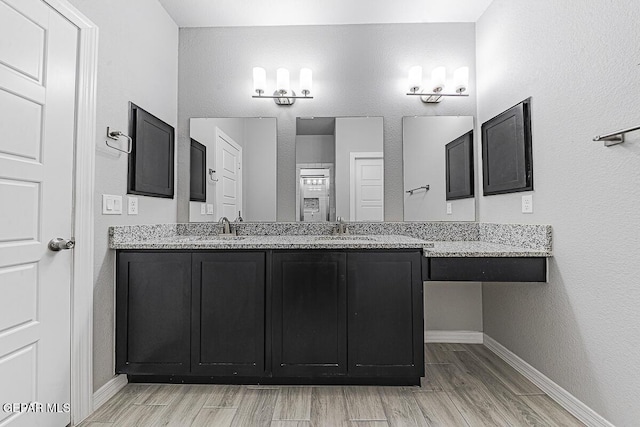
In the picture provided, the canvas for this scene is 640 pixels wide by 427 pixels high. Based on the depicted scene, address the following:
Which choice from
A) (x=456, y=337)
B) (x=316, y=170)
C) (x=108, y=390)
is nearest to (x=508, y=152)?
(x=316, y=170)

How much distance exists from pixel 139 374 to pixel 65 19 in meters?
1.96

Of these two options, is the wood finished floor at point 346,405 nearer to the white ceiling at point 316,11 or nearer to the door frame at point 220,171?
the door frame at point 220,171

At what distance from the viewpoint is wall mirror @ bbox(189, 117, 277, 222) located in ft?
9.41

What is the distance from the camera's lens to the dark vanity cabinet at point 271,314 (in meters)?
2.06

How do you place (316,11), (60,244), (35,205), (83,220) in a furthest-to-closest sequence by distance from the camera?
1. (316,11)
2. (83,220)
3. (60,244)
4. (35,205)

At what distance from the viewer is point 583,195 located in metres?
1.73

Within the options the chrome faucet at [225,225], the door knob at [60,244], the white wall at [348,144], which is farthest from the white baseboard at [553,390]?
the door knob at [60,244]

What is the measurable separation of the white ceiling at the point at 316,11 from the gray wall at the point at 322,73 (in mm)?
66

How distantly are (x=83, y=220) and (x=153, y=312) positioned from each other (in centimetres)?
67

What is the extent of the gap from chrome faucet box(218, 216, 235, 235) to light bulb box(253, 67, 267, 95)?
1086 millimetres

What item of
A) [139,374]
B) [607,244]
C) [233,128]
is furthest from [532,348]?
[233,128]

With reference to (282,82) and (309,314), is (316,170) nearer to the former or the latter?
(282,82)

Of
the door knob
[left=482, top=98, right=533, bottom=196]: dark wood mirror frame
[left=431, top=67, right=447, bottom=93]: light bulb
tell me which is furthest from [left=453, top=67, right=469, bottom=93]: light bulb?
the door knob

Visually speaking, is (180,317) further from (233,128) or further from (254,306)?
(233,128)
